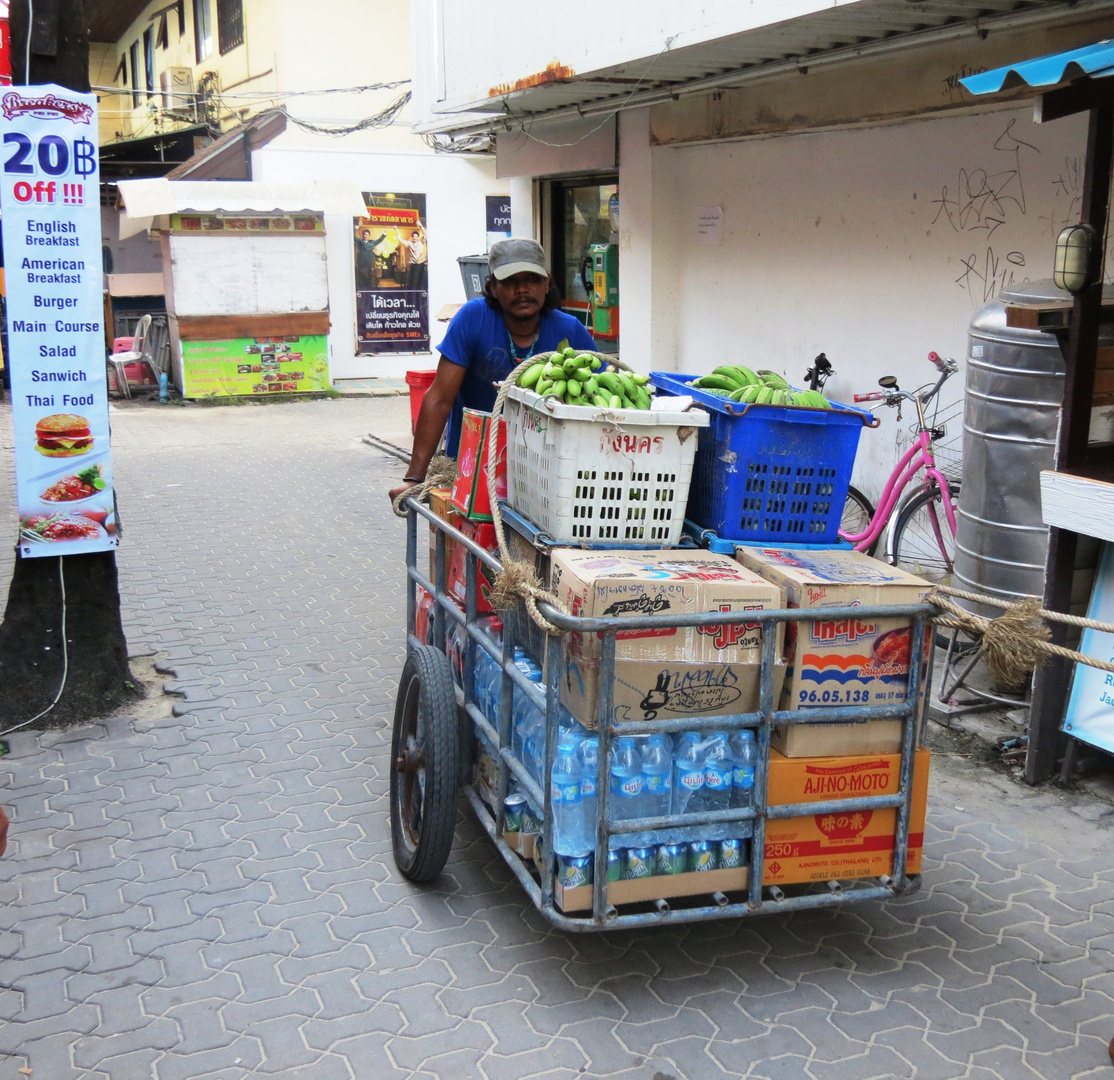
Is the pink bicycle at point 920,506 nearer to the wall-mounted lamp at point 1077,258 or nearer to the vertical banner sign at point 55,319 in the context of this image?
the wall-mounted lamp at point 1077,258

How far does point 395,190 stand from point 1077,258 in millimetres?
15225

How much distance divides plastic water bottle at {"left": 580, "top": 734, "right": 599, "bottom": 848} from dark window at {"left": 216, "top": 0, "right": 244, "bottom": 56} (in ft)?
61.4

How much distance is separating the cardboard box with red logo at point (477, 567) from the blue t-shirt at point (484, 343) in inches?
36.6

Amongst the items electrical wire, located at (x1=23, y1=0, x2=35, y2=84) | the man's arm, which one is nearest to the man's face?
the man's arm

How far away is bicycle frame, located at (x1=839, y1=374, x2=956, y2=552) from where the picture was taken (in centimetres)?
620

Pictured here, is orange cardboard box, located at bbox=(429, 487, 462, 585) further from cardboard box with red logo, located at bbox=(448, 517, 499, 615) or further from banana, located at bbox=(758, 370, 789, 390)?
banana, located at bbox=(758, 370, 789, 390)

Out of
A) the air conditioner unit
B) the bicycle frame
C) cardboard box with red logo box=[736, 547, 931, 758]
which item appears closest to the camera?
cardboard box with red logo box=[736, 547, 931, 758]

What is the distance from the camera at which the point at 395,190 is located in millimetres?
18109

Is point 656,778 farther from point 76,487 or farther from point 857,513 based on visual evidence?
point 857,513

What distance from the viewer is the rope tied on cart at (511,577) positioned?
124 inches

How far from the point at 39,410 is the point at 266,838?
2.26 metres

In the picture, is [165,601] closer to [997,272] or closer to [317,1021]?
[317,1021]

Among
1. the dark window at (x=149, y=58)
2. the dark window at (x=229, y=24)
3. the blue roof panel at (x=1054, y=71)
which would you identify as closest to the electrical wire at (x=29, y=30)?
the blue roof panel at (x=1054, y=71)

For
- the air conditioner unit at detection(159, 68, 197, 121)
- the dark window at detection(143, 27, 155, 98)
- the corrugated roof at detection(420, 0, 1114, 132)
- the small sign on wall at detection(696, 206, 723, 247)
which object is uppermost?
the dark window at detection(143, 27, 155, 98)
